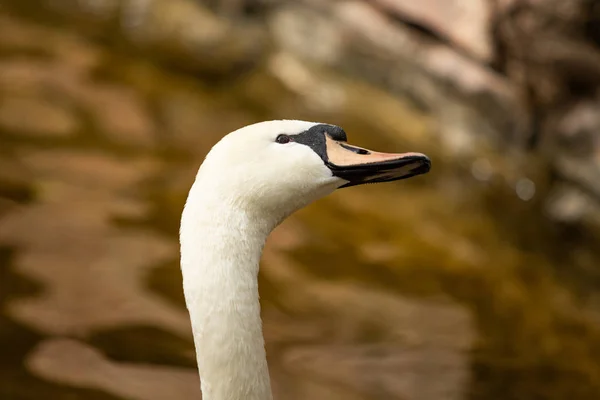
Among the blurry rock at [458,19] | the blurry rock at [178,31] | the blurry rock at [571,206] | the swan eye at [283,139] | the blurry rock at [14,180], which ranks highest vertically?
the blurry rock at [178,31]

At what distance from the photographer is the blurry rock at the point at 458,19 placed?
4.29 m

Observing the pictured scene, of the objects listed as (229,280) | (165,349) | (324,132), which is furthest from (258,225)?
(165,349)

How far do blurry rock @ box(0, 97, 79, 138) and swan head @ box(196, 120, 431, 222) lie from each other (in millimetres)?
2601

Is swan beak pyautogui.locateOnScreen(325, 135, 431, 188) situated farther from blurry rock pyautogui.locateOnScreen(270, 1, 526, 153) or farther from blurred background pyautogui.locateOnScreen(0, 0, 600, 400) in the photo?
blurry rock pyautogui.locateOnScreen(270, 1, 526, 153)

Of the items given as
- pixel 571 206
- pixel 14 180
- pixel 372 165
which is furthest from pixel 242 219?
pixel 571 206

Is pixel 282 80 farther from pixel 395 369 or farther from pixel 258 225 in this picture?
pixel 258 225

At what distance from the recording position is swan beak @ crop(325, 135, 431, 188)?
5.23 feet

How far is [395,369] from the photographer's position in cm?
286

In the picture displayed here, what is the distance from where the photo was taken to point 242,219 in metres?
1.53

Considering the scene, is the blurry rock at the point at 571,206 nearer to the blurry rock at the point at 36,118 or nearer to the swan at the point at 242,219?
the blurry rock at the point at 36,118

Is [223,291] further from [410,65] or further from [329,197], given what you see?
[410,65]

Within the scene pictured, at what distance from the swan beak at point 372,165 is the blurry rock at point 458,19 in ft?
9.33

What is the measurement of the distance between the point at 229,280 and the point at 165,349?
1.31 metres

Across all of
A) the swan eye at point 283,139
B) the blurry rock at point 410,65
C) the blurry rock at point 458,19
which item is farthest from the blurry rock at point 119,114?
the swan eye at point 283,139
